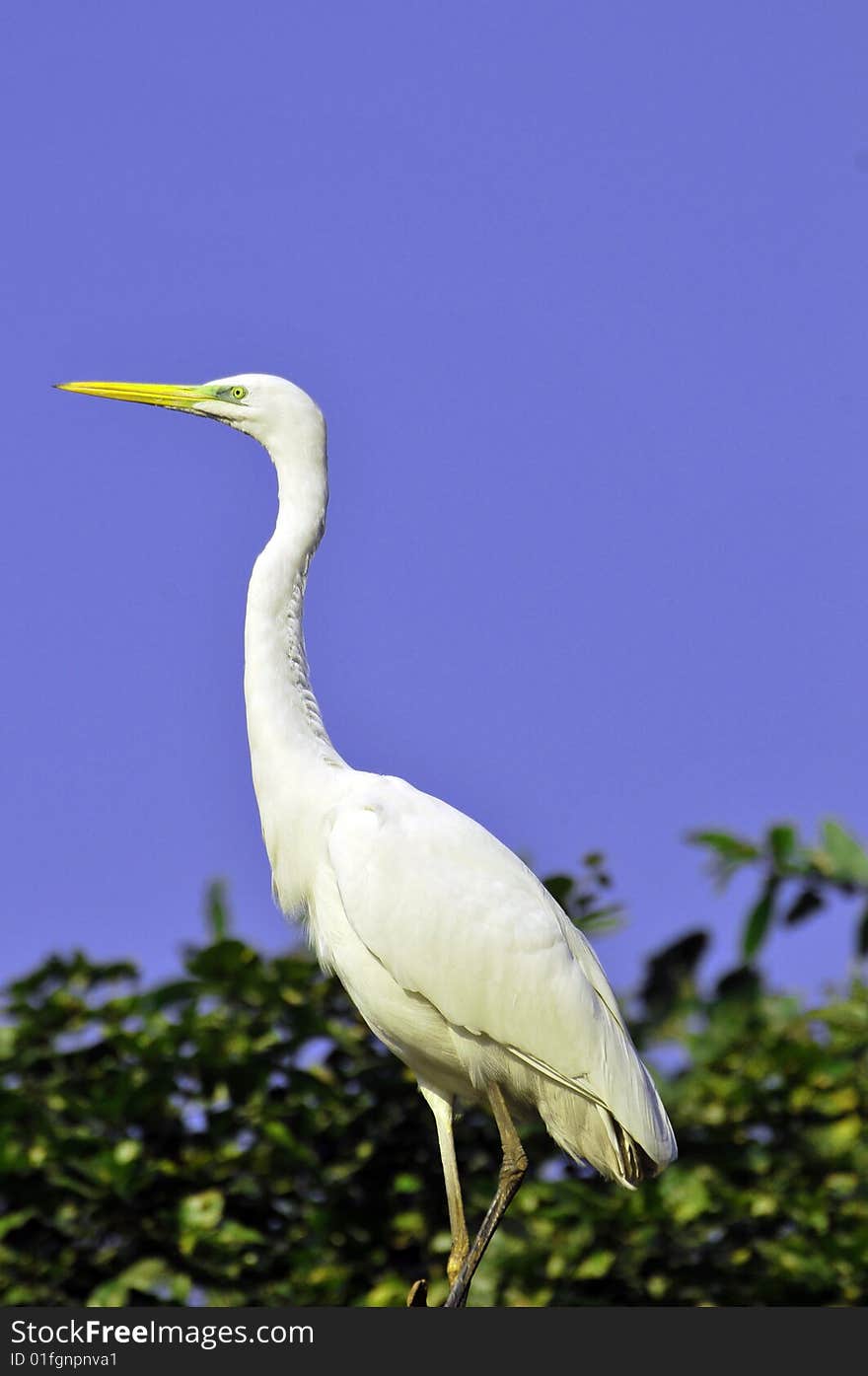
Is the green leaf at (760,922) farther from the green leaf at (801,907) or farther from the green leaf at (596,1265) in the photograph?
the green leaf at (596,1265)

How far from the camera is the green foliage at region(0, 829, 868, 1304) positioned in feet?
18.7

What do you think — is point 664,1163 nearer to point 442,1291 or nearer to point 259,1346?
point 259,1346

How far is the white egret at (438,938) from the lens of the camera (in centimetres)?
441

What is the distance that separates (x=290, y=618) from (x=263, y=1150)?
214cm

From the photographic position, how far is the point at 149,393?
16.8 feet

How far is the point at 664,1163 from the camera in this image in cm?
450


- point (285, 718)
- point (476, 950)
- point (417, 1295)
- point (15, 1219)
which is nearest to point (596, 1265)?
point (417, 1295)

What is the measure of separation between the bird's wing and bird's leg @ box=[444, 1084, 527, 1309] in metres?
0.15

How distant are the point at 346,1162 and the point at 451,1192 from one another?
60.6 inches

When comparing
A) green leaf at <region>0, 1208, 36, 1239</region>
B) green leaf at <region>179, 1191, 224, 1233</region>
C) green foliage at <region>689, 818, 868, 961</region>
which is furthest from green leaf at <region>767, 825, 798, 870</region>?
green leaf at <region>0, 1208, 36, 1239</region>

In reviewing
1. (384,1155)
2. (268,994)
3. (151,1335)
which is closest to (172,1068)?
(268,994)

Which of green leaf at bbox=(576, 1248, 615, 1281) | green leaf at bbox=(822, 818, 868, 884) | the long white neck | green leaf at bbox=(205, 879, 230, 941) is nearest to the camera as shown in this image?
green leaf at bbox=(822, 818, 868, 884)

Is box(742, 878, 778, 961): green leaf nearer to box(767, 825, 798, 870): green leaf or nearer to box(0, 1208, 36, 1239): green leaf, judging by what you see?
box(767, 825, 798, 870): green leaf

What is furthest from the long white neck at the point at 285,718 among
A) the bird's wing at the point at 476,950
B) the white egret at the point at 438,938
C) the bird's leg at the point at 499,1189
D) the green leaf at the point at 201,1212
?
the green leaf at the point at 201,1212
